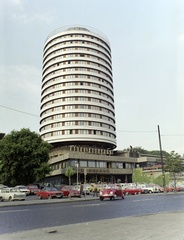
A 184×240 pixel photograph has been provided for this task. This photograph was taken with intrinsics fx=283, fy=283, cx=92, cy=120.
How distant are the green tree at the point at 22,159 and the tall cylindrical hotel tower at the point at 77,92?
3113 centimetres

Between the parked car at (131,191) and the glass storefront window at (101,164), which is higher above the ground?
the glass storefront window at (101,164)

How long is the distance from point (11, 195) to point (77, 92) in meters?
56.7

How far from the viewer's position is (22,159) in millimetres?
45438

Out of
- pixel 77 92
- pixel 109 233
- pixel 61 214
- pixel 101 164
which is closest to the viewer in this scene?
pixel 109 233

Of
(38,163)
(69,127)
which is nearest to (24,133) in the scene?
(38,163)

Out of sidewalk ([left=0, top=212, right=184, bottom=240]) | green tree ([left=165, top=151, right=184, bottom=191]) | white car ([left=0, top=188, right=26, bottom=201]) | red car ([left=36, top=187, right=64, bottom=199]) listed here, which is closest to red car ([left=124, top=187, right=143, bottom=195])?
green tree ([left=165, top=151, right=184, bottom=191])

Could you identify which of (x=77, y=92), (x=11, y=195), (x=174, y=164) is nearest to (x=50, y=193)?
(x=11, y=195)

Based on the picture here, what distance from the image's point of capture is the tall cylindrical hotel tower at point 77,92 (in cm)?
7994

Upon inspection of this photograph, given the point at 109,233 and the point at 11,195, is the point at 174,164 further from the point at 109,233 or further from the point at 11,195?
the point at 109,233

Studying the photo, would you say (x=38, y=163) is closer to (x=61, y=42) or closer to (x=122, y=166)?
(x=122, y=166)

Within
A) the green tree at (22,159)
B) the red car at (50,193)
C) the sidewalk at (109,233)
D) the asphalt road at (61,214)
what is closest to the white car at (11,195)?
the red car at (50,193)

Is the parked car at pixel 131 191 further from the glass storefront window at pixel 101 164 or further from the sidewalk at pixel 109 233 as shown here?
the sidewalk at pixel 109 233

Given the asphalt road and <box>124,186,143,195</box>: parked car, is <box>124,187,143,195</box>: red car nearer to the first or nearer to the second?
<box>124,186,143,195</box>: parked car

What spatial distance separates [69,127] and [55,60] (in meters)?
23.7
